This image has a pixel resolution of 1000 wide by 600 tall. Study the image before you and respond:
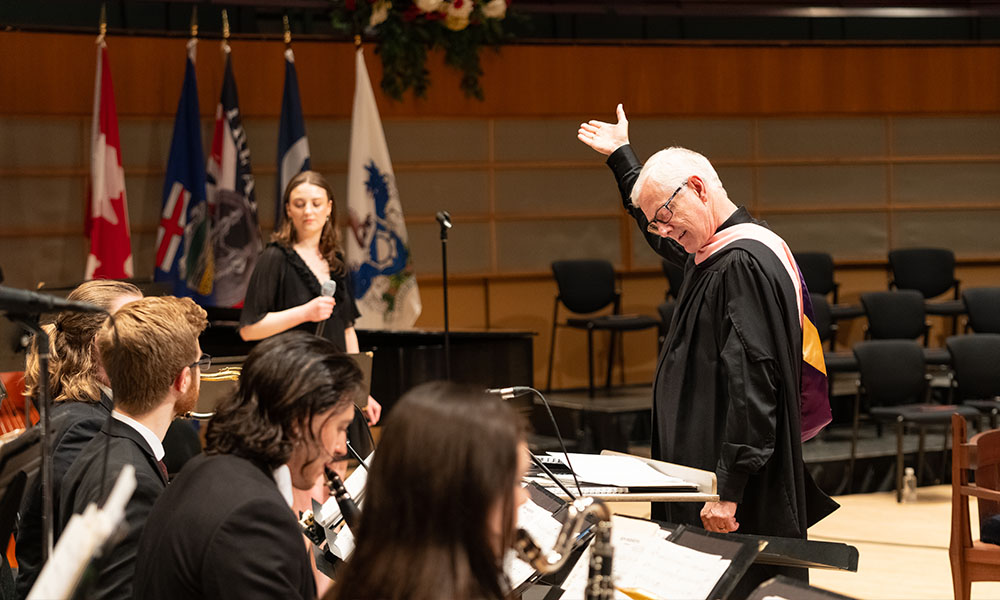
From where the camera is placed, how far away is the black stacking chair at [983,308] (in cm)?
739

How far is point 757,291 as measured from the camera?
106 inches

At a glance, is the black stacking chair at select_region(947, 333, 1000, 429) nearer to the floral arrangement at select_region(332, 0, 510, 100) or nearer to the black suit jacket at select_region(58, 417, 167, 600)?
the floral arrangement at select_region(332, 0, 510, 100)

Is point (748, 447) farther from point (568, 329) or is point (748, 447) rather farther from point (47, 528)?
point (568, 329)

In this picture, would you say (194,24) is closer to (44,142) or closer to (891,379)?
(44,142)

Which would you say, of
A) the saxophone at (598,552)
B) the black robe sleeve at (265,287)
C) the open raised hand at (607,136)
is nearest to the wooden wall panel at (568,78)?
the black robe sleeve at (265,287)

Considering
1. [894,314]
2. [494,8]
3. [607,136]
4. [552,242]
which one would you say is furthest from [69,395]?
[552,242]

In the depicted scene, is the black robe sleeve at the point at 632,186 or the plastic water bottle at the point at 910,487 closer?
the black robe sleeve at the point at 632,186

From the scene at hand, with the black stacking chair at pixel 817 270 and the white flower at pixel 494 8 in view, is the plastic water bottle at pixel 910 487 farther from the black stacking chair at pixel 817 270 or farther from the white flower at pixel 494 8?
the white flower at pixel 494 8

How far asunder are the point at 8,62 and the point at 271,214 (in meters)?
1.98

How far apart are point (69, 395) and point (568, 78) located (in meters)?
6.55

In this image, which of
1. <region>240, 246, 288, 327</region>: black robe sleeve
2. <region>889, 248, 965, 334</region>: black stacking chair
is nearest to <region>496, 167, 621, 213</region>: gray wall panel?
<region>889, 248, 965, 334</region>: black stacking chair

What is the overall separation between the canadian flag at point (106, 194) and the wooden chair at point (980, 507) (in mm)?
5115

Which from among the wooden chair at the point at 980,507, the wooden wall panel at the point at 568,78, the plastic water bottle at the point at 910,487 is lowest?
the plastic water bottle at the point at 910,487

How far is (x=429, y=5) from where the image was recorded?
24.8 ft
